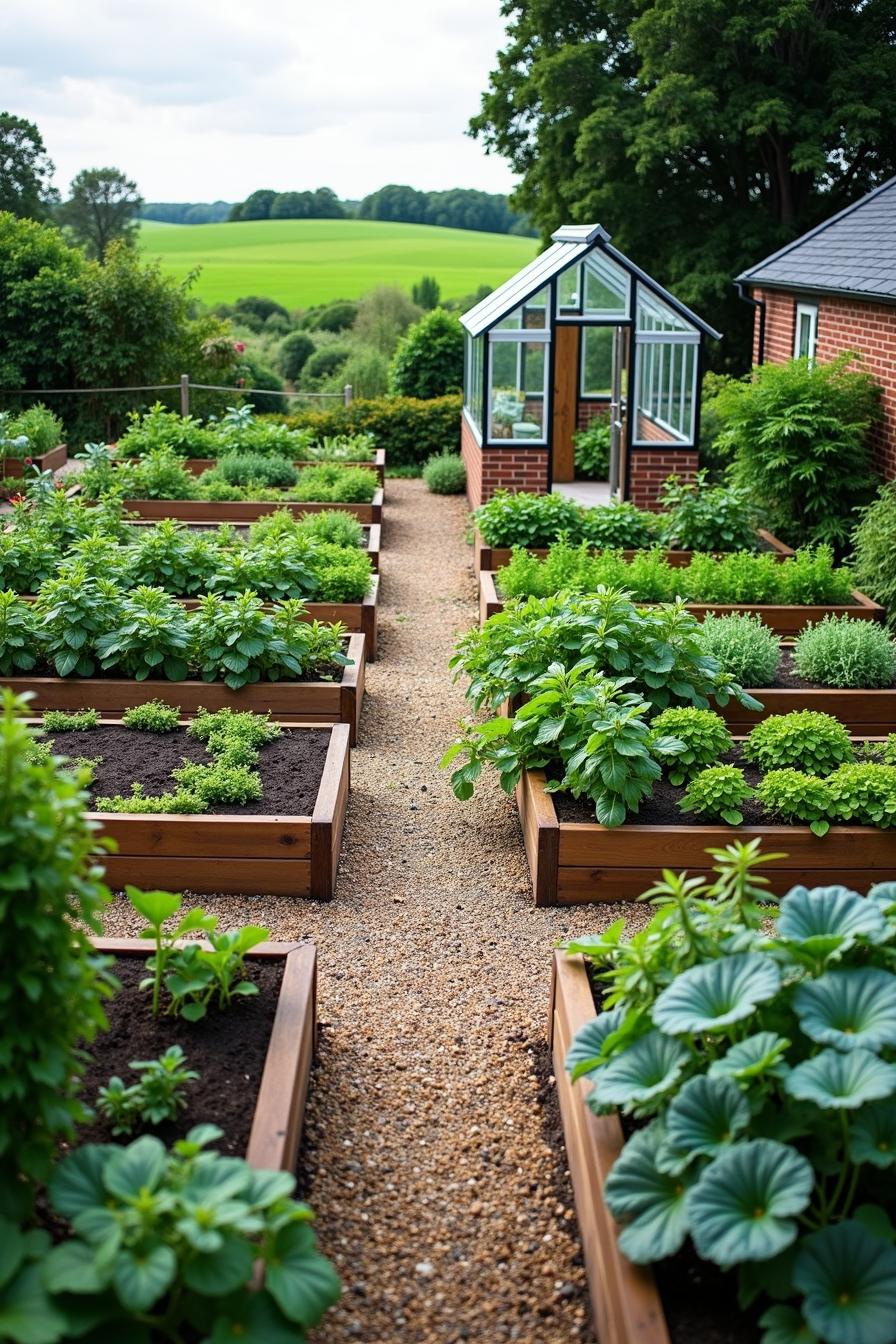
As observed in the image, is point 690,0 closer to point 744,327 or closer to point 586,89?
point 586,89

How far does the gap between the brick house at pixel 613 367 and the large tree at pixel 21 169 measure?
22.2 m

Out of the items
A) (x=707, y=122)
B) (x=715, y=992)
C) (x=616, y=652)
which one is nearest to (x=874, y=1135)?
(x=715, y=992)

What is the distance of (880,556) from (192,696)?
4.94 meters

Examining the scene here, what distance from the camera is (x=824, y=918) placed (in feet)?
10.7

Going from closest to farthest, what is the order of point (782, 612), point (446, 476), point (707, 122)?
point (782, 612) < point (446, 476) < point (707, 122)

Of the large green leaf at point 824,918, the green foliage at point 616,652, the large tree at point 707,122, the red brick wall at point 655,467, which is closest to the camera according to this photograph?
the large green leaf at point 824,918

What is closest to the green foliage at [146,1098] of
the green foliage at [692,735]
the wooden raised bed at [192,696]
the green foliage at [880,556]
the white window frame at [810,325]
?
the green foliage at [692,735]

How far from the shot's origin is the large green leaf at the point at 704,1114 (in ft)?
9.50

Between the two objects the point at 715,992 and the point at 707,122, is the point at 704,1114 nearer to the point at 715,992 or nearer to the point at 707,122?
the point at 715,992

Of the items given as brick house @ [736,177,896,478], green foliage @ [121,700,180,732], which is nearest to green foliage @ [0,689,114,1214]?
green foliage @ [121,700,180,732]

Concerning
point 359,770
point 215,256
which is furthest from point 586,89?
point 215,256

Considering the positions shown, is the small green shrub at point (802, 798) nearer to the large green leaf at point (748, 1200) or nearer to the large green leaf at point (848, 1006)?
the large green leaf at point (848, 1006)

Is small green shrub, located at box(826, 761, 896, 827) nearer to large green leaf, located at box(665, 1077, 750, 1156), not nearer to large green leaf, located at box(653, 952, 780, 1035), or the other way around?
large green leaf, located at box(653, 952, 780, 1035)

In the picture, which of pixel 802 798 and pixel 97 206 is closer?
pixel 802 798
